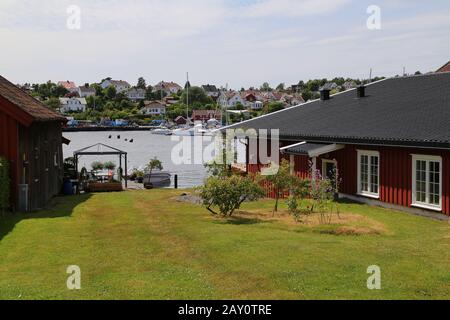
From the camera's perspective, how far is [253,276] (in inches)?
384

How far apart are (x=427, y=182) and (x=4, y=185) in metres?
14.5

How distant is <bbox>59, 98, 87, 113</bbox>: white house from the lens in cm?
18674

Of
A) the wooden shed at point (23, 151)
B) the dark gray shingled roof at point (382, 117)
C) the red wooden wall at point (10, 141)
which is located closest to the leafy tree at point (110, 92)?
the dark gray shingled roof at point (382, 117)

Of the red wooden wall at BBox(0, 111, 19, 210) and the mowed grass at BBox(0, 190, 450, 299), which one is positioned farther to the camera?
the red wooden wall at BBox(0, 111, 19, 210)

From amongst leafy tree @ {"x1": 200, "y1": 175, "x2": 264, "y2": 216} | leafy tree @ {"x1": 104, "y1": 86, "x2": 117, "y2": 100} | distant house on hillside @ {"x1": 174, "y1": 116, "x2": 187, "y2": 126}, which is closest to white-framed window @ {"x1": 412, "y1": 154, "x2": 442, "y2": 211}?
leafy tree @ {"x1": 200, "y1": 175, "x2": 264, "y2": 216}

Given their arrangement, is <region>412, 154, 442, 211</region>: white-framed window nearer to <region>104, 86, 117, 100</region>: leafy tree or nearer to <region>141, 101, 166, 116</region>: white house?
<region>141, 101, 166, 116</region>: white house

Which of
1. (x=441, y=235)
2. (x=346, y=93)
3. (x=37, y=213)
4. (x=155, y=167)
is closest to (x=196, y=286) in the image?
(x=441, y=235)

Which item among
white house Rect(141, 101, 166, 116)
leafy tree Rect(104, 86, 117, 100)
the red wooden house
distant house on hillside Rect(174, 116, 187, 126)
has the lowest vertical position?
the red wooden house

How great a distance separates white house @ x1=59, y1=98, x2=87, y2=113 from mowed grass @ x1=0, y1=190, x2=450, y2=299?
581ft

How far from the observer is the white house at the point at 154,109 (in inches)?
7106

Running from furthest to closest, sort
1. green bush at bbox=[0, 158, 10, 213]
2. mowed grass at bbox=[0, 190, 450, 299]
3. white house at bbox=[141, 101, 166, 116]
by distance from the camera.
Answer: white house at bbox=[141, 101, 166, 116]
green bush at bbox=[0, 158, 10, 213]
mowed grass at bbox=[0, 190, 450, 299]

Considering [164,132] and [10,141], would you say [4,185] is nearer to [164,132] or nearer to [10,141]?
[10,141]

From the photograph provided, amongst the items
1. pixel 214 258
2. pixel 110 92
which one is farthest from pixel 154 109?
pixel 214 258
